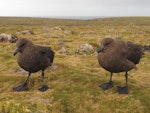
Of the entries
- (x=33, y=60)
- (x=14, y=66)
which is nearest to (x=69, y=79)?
(x=33, y=60)

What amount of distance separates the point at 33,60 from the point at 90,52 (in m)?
18.3

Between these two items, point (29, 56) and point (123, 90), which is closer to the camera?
point (29, 56)

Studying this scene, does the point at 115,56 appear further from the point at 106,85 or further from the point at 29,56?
the point at 29,56

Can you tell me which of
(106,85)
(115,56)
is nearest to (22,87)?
(106,85)

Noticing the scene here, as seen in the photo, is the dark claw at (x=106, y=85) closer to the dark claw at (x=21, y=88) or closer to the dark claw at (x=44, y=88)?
the dark claw at (x=44, y=88)

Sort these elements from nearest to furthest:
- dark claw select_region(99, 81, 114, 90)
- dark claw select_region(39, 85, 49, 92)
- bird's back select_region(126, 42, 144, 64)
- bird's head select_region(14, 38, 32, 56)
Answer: bird's head select_region(14, 38, 32, 56), bird's back select_region(126, 42, 144, 64), dark claw select_region(39, 85, 49, 92), dark claw select_region(99, 81, 114, 90)

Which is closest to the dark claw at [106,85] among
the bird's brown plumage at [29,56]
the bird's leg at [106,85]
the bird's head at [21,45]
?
the bird's leg at [106,85]

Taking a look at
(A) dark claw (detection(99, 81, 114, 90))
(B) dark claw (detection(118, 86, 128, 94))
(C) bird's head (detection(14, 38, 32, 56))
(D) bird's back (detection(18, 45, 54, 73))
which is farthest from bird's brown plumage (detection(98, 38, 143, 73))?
(C) bird's head (detection(14, 38, 32, 56))

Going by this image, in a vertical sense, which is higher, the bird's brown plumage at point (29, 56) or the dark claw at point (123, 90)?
the bird's brown plumage at point (29, 56)

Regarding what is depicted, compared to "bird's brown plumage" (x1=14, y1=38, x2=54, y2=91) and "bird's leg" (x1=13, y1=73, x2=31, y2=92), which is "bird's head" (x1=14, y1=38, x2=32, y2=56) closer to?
"bird's brown plumage" (x1=14, y1=38, x2=54, y2=91)

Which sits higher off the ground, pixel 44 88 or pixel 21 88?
pixel 44 88

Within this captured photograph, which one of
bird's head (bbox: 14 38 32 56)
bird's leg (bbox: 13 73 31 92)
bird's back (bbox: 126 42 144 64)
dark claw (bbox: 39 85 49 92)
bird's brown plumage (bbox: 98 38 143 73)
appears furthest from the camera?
bird's leg (bbox: 13 73 31 92)

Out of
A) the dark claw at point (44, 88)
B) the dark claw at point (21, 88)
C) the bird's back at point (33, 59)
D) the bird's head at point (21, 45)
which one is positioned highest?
the bird's head at point (21, 45)

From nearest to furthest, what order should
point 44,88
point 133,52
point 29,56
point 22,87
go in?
point 29,56, point 133,52, point 44,88, point 22,87
